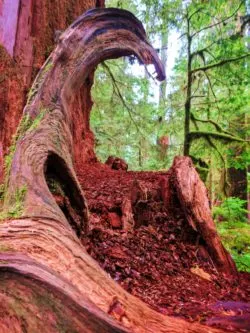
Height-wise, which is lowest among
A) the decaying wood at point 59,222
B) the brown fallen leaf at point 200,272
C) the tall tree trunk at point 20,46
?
the brown fallen leaf at point 200,272

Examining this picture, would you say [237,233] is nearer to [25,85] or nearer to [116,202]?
[116,202]

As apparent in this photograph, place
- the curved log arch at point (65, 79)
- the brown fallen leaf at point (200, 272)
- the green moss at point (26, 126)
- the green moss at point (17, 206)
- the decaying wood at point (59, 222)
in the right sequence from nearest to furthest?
the decaying wood at point (59, 222) < the green moss at point (17, 206) < the curved log arch at point (65, 79) < the green moss at point (26, 126) < the brown fallen leaf at point (200, 272)

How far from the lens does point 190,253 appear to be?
13.9ft

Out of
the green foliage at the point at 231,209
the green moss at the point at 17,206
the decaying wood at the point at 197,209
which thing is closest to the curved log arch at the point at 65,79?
the green moss at the point at 17,206

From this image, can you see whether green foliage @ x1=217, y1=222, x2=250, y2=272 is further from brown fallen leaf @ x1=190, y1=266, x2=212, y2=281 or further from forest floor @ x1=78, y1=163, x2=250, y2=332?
brown fallen leaf @ x1=190, y1=266, x2=212, y2=281

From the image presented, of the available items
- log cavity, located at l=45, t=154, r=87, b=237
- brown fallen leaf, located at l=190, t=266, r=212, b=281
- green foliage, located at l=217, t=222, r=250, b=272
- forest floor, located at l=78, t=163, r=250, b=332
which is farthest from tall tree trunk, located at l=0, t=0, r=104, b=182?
green foliage, located at l=217, t=222, r=250, b=272

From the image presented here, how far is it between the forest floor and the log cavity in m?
0.24

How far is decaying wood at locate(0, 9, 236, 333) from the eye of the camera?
143cm

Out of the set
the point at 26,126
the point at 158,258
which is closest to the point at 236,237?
the point at 158,258

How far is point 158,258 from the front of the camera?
393cm

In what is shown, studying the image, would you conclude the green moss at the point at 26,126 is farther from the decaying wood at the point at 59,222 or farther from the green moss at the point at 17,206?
the green moss at the point at 17,206

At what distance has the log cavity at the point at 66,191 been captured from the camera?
3275 mm

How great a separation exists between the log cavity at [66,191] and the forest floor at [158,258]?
9.5 inches

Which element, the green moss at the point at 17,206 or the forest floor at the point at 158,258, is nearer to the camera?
the green moss at the point at 17,206
